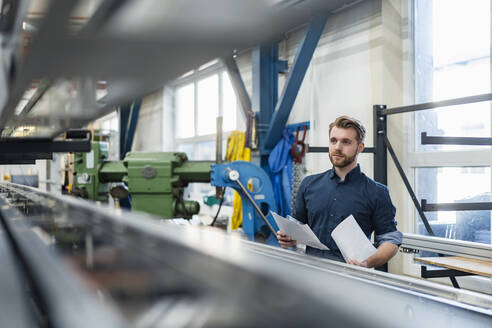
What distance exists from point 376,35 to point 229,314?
3483mm

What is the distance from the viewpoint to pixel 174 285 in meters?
0.29

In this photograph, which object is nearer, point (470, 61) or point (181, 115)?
point (470, 61)

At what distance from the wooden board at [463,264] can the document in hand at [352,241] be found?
86 centimetres

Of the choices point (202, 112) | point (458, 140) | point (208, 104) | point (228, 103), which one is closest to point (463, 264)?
point (458, 140)

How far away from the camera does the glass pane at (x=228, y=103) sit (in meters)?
5.75

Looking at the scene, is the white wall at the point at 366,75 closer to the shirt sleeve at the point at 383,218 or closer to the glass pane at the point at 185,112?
the shirt sleeve at the point at 383,218

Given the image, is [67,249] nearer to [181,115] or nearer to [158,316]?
[158,316]

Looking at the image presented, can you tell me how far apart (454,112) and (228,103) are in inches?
133

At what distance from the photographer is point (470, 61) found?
295 centimetres

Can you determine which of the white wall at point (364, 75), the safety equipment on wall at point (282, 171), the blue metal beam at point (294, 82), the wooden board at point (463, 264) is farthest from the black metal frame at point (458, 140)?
the safety equipment on wall at point (282, 171)

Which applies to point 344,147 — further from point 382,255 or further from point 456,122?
point 456,122

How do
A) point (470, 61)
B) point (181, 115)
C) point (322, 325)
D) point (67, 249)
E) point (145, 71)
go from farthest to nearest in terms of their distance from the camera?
1. point (181, 115)
2. point (470, 61)
3. point (67, 249)
4. point (145, 71)
5. point (322, 325)

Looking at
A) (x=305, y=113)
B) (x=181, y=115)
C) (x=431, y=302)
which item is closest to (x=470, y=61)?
(x=305, y=113)

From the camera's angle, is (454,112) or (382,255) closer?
(382,255)
